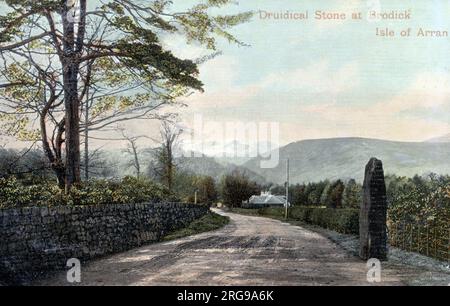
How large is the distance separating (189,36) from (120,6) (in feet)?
5.87

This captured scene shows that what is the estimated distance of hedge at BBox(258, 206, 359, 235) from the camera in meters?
21.0

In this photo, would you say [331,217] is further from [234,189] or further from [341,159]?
[341,159]

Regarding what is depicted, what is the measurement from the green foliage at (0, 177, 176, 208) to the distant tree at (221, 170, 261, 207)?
5130 cm

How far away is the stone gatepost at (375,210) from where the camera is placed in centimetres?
1164

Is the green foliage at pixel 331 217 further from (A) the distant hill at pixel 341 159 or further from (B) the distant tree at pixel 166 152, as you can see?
(B) the distant tree at pixel 166 152

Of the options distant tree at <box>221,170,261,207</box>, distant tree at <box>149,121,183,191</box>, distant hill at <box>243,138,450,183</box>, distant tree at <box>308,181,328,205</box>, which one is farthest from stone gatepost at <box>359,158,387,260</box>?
distant tree at <box>221,170,261,207</box>

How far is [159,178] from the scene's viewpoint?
25.4 meters

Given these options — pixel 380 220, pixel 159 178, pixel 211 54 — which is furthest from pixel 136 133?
pixel 159 178

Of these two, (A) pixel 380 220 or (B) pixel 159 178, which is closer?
(A) pixel 380 220

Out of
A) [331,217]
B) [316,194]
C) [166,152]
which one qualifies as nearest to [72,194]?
[166,152]

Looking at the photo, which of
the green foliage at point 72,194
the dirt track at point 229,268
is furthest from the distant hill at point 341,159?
the green foliage at point 72,194

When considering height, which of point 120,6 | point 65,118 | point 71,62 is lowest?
point 65,118

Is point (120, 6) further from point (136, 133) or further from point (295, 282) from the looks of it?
point (295, 282)

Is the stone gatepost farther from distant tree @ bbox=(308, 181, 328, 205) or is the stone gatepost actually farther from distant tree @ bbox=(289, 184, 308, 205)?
distant tree @ bbox=(289, 184, 308, 205)
